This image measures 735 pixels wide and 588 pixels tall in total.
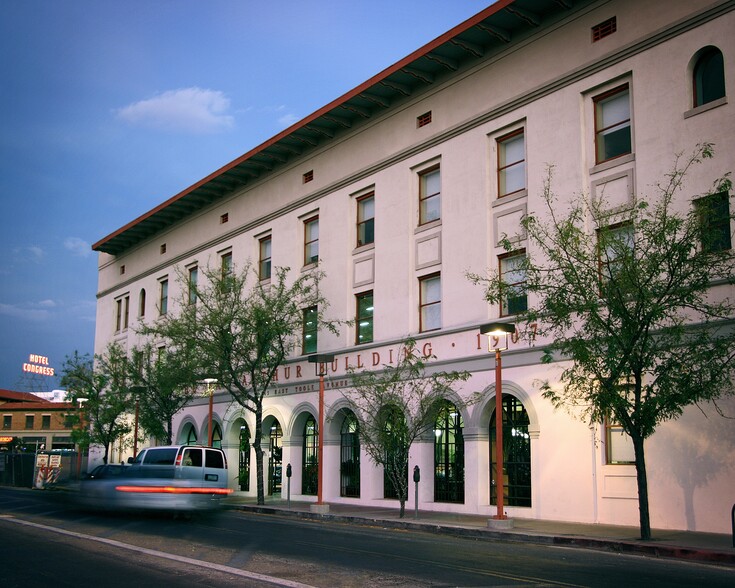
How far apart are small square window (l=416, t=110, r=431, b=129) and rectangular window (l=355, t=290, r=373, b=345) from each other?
6.10 metres

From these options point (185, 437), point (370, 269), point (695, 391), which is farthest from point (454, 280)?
point (185, 437)

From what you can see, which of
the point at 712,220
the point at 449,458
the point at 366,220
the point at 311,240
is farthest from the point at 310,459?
the point at 712,220

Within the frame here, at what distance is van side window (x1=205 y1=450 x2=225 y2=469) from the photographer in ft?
82.9

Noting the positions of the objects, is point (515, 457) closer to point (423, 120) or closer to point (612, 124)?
point (612, 124)

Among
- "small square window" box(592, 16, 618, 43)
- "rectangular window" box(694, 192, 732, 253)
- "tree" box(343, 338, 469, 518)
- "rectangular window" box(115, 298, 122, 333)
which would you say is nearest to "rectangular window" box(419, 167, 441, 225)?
"tree" box(343, 338, 469, 518)

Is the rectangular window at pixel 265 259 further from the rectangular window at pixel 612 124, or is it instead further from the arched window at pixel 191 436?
the rectangular window at pixel 612 124

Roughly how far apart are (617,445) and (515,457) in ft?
12.0

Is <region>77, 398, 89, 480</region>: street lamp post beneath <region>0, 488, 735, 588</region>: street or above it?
above

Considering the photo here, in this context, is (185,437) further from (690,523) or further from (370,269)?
(690,523)

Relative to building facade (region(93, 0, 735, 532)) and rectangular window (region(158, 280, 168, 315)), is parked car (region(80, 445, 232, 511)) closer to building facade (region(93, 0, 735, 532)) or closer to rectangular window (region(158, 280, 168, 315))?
building facade (region(93, 0, 735, 532))

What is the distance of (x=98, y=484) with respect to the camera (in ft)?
69.7

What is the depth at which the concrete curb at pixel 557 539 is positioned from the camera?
14.8 metres

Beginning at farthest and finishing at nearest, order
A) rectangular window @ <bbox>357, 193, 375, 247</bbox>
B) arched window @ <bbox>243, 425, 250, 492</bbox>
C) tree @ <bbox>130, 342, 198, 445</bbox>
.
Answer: arched window @ <bbox>243, 425, 250, 492</bbox> < tree @ <bbox>130, 342, 198, 445</bbox> < rectangular window @ <bbox>357, 193, 375, 247</bbox>

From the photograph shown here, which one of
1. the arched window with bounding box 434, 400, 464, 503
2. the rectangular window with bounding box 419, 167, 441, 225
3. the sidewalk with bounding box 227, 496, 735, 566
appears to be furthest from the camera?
the rectangular window with bounding box 419, 167, 441, 225
